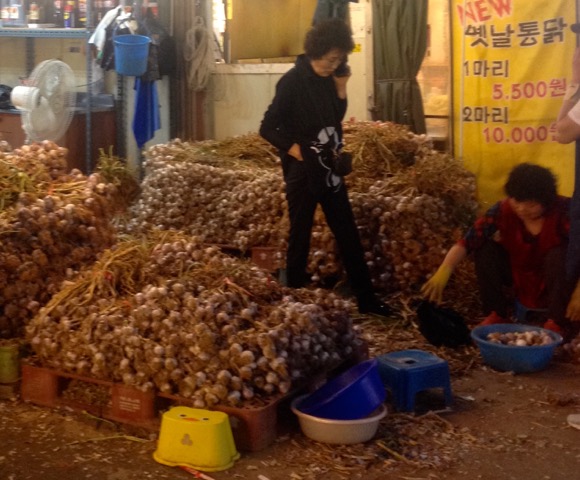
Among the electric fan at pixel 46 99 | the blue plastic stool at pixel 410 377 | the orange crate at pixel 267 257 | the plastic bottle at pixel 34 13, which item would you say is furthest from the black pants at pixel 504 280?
the plastic bottle at pixel 34 13

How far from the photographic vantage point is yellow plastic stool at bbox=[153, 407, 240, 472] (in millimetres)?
3516

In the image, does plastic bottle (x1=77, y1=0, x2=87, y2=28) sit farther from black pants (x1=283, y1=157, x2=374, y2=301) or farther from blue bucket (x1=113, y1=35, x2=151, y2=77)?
black pants (x1=283, y1=157, x2=374, y2=301)

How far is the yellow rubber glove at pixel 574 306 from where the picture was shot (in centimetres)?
467

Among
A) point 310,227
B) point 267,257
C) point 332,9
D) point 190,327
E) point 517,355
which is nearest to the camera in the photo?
point 190,327

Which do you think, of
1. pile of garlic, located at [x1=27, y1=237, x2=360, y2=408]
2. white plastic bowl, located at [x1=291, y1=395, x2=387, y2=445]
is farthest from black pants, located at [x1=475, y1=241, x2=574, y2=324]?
white plastic bowl, located at [x1=291, y1=395, x2=387, y2=445]

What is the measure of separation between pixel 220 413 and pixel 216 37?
6.94m

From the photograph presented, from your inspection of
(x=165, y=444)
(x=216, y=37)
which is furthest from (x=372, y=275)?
(x=216, y=37)

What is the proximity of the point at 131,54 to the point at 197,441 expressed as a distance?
5.89m

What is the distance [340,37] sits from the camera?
5.16m

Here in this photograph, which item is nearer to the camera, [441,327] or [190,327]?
[190,327]

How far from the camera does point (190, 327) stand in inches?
152

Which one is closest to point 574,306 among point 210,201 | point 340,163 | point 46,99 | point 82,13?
point 340,163

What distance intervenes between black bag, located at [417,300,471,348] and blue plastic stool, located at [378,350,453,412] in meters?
0.79

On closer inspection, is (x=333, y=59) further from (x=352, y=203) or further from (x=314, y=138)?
(x=352, y=203)
